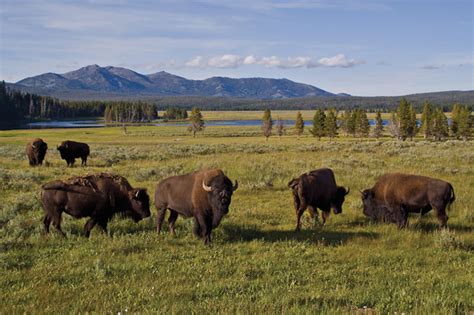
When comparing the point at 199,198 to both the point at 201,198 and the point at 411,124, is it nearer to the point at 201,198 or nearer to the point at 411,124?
the point at 201,198

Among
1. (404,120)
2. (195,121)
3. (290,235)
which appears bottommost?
(290,235)

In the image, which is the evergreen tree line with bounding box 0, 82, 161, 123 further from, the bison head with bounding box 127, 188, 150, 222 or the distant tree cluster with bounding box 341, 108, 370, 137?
the bison head with bounding box 127, 188, 150, 222

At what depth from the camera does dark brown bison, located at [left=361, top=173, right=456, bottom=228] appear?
1033cm

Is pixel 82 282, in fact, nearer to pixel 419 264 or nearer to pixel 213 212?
pixel 213 212

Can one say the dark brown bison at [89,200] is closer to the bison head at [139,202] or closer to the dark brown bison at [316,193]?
the bison head at [139,202]

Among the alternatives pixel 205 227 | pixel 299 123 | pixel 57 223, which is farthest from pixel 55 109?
pixel 205 227

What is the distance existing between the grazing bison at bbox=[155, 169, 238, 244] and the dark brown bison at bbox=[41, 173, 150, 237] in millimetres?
540

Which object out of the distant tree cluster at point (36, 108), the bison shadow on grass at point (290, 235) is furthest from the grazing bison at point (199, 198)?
the distant tree cluster at point (36, 108)

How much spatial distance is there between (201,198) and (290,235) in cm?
222

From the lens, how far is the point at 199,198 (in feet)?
31.0

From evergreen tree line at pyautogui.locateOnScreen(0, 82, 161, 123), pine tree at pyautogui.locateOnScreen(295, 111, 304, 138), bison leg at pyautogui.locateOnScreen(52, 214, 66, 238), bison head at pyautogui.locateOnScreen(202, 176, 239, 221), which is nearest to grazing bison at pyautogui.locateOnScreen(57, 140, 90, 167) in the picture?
bison leg at pyautogui.locateOnScreen(52, 214, 66, 238)

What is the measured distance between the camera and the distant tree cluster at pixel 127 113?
150688mm

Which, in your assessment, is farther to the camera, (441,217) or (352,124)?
(352,124)

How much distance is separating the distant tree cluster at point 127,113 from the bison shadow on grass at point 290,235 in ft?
472
